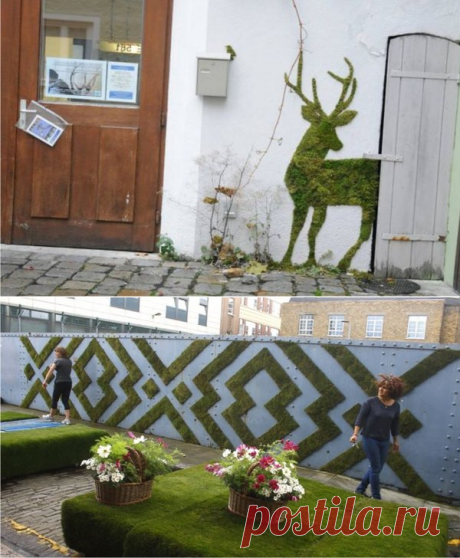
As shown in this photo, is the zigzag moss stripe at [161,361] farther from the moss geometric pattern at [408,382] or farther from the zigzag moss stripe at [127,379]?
the moss geometric pattern at [408,382]

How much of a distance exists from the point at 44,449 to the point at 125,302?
4.98 feet

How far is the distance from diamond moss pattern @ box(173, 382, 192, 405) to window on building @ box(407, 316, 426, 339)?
2.40 metres

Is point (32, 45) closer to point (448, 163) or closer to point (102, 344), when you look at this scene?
point (102, 344)

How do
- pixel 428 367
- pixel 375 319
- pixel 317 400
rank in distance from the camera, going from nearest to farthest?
pixel 428 367 < pixel 375 319 < pixel 317 400

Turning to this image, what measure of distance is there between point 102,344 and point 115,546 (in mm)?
3744

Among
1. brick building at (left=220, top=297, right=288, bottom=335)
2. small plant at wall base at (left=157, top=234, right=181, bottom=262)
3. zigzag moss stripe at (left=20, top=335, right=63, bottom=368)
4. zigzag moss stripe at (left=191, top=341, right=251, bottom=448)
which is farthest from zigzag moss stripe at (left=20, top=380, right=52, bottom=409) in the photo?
brick building at (left=220, top=297, right=288, bottom=335)

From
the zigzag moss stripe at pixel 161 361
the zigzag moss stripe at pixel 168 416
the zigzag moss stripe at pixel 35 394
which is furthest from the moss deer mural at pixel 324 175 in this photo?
the zigzag moss stripe at pixel 35 394

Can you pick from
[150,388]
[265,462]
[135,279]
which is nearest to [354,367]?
[265,462]

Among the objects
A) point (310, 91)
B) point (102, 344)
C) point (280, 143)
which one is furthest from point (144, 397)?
point (310, 91)

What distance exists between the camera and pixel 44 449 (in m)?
7.66

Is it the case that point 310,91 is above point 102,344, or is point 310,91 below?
above

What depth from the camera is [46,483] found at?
7.51 metres

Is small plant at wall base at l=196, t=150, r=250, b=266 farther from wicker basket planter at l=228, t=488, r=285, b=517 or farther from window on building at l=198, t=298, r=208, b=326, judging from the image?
wicker basket planter at l=228, t=488, r=285, b=517

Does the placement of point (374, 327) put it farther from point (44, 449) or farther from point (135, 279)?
point (44, 449)
